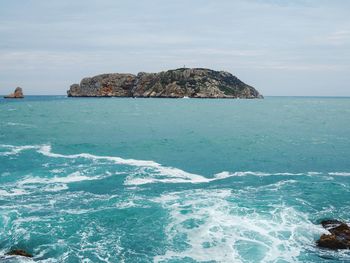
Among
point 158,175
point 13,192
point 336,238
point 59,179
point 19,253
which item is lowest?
point 19,253

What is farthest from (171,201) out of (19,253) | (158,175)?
(19,253)

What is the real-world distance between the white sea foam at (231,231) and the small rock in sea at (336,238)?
3.61ft

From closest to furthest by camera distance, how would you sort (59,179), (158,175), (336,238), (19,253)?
(19,253)
(336,238)
(59,179)
(158,175)

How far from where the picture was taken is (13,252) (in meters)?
27.7

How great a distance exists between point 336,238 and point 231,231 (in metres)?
8.25

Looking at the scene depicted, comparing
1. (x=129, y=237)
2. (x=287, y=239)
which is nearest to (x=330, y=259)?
(x=287, y=239)

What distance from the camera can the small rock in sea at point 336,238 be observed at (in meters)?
29.2

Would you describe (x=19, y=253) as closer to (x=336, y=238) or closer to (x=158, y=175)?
(x=158, y=175)

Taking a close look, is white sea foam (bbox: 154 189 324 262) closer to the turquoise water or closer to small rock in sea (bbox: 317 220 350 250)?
the turquoise water

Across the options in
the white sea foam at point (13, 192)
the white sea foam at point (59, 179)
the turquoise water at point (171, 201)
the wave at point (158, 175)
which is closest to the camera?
the turquoise water at point (171, 201)

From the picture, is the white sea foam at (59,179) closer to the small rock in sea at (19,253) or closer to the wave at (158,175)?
the wave at (158,175)

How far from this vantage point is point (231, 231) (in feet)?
106

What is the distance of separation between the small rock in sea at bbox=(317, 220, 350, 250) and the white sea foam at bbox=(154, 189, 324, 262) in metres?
1.10

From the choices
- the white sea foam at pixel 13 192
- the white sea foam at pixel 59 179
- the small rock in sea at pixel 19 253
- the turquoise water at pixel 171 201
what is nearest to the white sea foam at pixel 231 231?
the turquoise water at pixel 171 201
